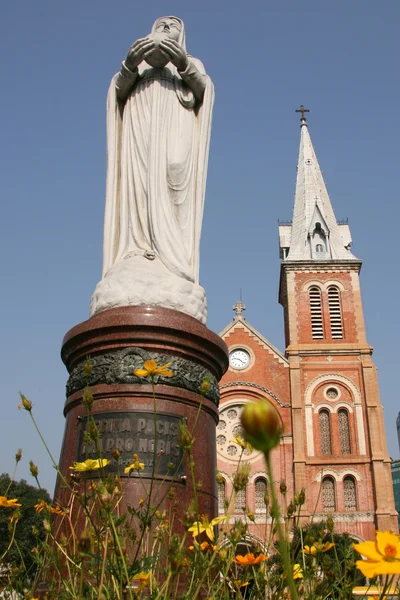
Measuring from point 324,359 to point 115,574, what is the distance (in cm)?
2901

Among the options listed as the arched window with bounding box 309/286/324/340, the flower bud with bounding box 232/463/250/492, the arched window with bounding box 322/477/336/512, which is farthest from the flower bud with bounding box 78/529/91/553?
the arched window with bounding box 309/286/324/340

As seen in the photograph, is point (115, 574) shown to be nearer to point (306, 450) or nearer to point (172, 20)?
point (172, 20)

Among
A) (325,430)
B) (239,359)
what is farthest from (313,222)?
(325,430)

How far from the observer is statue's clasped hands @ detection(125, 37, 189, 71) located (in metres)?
5.11

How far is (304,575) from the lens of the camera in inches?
85.5

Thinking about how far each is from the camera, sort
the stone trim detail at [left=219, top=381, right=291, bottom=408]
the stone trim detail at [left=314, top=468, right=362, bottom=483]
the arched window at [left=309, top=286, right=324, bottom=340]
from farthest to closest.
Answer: the arched window at [left=309, top=286, right=324, bottom=340]
the stone trim detail at [left=219, top=381, right=291, bottom=408]
the stone trim detail at [left=314, top=468, right=362, bottom=483]

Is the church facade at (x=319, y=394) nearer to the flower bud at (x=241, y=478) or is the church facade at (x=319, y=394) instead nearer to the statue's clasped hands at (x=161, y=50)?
the statue's clasped hands at (x=161, y=50)

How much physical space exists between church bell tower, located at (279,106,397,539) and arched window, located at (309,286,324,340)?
0.05 metres

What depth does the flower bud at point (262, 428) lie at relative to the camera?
886 mm

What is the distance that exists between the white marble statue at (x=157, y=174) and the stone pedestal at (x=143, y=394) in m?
0.36

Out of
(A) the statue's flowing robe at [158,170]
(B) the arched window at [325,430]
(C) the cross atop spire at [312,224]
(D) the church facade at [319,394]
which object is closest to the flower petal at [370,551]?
(A) the statue's flowing robe at [158,170]

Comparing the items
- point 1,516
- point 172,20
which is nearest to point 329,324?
point 1,516

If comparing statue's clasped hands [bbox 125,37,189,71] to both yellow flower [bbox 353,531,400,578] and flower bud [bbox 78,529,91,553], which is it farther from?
yellow flower [bbox 353,531,400,578]

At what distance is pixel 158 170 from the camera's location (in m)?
5.14
